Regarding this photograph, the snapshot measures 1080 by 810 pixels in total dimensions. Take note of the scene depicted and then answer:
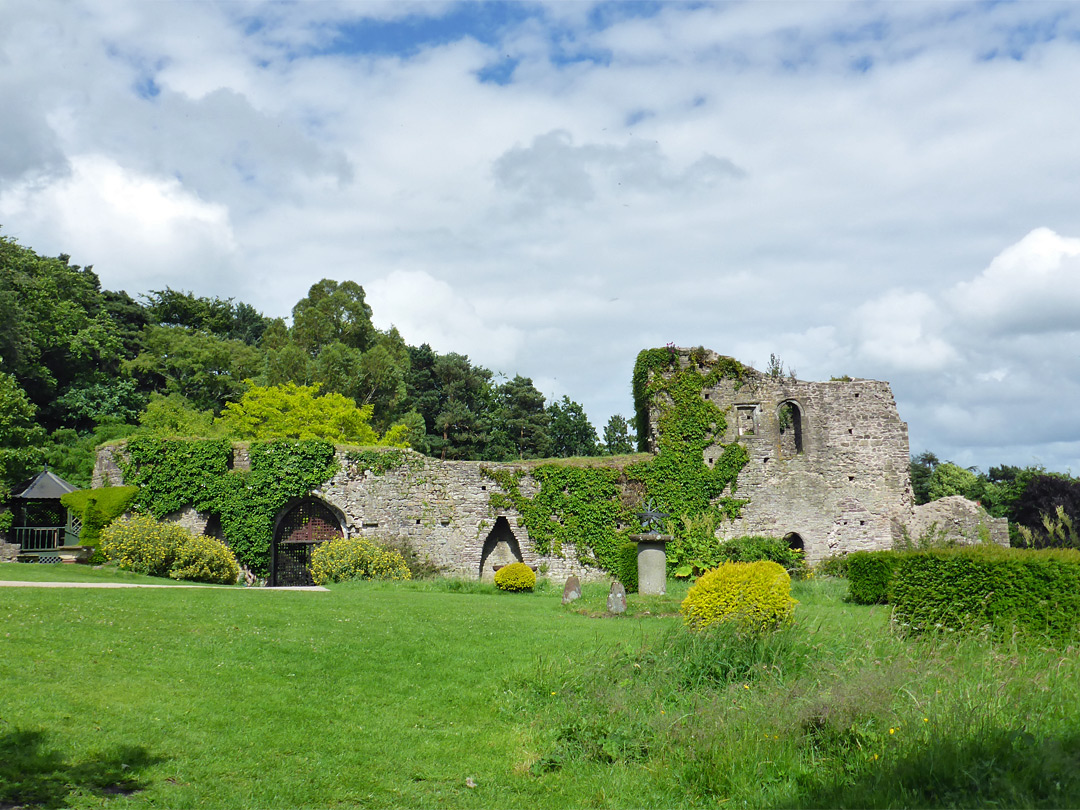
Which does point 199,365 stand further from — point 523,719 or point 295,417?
point 523,719

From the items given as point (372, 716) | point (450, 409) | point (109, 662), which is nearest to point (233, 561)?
point (109, 662)

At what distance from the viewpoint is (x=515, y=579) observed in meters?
19.1

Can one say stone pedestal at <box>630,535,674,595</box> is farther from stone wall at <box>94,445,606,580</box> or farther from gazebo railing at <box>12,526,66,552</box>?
gazebo railing at <box>12,526,66,552</box>

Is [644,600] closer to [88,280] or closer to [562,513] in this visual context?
[562,513]

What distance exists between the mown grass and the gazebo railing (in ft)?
60.3

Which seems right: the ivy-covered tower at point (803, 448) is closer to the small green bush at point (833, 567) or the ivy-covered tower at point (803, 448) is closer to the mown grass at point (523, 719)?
the small green bush at point (833, 567)

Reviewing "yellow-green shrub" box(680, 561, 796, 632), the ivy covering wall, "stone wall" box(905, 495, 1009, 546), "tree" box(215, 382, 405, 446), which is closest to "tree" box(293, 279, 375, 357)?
"tree" box(215, 382, 405, 446)

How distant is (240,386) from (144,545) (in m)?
20.9

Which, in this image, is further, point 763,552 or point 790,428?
point 790,428

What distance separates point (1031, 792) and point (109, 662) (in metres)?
7.76

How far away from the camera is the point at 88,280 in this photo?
42375mm

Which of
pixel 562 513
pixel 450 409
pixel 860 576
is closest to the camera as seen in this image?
pixel 860 576

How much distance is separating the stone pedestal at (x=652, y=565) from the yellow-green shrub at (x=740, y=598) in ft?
20.4

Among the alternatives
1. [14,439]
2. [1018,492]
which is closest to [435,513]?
[14,439]
